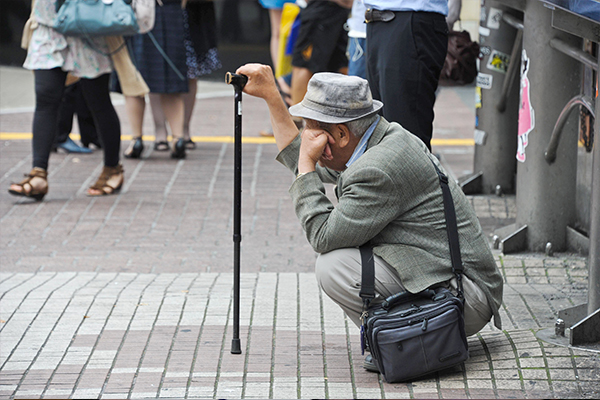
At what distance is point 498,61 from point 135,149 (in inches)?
125

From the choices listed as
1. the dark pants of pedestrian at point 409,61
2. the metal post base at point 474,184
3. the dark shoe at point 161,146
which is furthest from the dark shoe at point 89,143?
the dark pants of pedestrian at point 409,61

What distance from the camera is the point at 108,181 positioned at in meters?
6.58

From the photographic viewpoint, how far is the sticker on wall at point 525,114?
494 cm

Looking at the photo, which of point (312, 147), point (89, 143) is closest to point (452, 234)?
point (312, 147)

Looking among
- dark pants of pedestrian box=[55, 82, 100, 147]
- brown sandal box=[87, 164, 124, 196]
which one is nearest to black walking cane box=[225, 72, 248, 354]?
brown sandal box=[87, 164, 124, 196]


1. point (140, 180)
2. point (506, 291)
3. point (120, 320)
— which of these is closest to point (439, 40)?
point (506, 291)

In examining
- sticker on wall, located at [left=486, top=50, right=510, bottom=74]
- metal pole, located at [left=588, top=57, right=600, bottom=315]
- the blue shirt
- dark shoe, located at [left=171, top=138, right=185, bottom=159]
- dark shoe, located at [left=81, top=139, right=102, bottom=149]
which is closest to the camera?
metal pole, located at [left=588, top=57, right=600, bottom=315]

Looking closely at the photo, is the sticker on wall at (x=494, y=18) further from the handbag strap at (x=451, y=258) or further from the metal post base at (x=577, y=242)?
the handbag strap at (x=451, y=258)

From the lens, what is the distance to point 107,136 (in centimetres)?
638

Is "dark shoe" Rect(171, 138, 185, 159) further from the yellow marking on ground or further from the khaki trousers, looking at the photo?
the khaki trousers

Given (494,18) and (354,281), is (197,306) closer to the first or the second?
(354,281)

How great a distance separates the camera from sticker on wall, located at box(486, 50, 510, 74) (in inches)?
238

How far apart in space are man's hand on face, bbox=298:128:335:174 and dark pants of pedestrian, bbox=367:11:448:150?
4.03 ft

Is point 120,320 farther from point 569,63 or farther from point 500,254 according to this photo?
point 569,63
